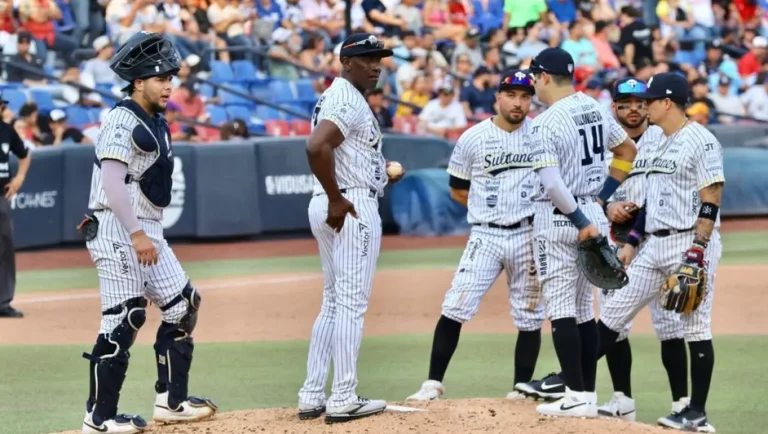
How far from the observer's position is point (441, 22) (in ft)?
73.1

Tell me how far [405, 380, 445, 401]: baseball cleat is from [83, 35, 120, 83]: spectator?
11927mm

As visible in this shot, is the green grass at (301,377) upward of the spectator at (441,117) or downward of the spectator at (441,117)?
downward

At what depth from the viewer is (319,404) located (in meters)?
6.46

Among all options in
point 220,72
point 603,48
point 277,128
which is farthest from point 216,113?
point 603,48

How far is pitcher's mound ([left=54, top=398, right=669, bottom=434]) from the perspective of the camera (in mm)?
6066

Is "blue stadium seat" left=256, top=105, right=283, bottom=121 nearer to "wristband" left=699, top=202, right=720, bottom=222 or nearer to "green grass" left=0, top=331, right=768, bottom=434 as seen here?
"green grass" left=0, top=331, right=768, bottom=434

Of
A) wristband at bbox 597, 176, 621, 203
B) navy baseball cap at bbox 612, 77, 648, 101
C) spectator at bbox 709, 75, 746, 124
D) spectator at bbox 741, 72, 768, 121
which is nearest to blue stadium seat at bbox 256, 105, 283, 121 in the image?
spectator at bbox 709, 75, 746, 124

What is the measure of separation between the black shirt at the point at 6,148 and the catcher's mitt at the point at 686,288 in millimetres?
6633

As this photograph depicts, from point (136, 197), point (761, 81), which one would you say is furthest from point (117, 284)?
point (761, 81)

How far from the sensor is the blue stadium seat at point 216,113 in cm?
1864

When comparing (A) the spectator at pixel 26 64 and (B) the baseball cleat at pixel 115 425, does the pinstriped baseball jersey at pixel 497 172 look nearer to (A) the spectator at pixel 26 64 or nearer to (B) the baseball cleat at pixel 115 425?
(B) the baseball cleat at pixel 115 425

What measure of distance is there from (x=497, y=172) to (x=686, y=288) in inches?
58.5

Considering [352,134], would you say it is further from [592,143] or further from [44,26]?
[44,26]

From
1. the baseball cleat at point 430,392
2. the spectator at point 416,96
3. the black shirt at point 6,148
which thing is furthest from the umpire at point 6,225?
the spectator at point 416,96
